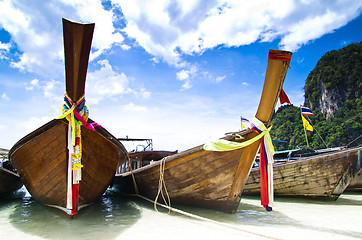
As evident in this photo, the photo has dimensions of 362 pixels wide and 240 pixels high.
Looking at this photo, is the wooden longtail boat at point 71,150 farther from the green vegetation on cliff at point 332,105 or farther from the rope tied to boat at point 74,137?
the green vegetation on cliff at point 332,105

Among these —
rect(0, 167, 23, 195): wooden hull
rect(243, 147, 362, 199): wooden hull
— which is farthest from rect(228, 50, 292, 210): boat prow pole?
rect(0, 167, 23, 195): wooden hull

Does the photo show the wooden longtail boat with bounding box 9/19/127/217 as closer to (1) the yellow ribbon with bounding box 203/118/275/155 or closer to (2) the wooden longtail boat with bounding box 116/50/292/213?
(2) the wooden longtail boat with bounding box 116/50/292/213

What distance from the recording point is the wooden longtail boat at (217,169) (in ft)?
12.1

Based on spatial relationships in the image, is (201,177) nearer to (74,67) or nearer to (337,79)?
(74,67)

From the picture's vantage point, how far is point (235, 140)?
3.98 metres

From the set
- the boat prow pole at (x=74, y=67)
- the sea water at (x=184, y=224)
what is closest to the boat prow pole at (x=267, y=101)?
the sea water at (x=184, y=224)

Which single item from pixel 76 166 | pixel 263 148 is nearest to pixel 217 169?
pixel 263 148

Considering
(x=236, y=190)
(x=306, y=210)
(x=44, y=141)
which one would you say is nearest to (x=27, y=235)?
(x=44, y=141)

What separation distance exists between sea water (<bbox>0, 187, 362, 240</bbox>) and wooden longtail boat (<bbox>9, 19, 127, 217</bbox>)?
0.37 m

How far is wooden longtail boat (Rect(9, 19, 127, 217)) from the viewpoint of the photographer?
2.94 metres

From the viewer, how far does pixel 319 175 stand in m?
6.23

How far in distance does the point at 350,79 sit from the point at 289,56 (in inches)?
1852

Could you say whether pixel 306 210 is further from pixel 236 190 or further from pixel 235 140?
pixel 235 140

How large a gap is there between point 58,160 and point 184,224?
2.37 meters
